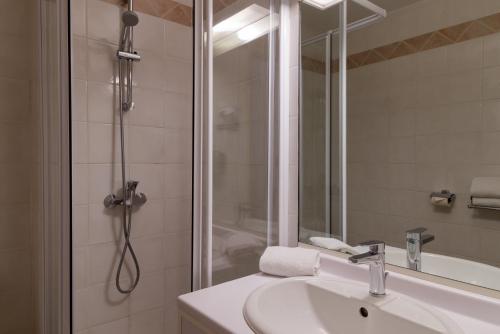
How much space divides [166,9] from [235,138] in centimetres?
111

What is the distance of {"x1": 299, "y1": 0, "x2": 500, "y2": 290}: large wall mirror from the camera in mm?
859

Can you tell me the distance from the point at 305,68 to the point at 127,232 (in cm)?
124

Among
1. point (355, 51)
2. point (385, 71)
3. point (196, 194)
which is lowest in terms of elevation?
point (196, 194)

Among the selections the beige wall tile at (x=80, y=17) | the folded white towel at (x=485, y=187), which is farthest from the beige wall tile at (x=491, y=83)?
the beige wall tile at (x=80, y=17)

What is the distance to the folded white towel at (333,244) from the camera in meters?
1.14

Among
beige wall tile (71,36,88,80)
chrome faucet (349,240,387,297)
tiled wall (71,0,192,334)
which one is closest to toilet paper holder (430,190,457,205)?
chrome faucet (349,240,387,297)

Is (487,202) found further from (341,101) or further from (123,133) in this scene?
(123,133)

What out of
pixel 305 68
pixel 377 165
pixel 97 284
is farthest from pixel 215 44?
pixel 97 284

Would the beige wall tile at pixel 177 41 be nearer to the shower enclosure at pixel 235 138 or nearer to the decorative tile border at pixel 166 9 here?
the decorative tile border at pixel 166 9

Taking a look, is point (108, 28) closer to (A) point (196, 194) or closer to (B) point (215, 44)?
(B) point (215, 44)

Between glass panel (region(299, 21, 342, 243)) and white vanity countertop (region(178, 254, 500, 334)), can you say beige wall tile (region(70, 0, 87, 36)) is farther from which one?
white vanity countertop (region(178, 254, 500, 334))

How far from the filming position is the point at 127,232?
1.69 metres

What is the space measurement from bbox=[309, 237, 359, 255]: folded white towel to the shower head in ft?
4.38

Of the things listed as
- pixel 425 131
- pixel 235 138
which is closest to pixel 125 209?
pixel 235 138
